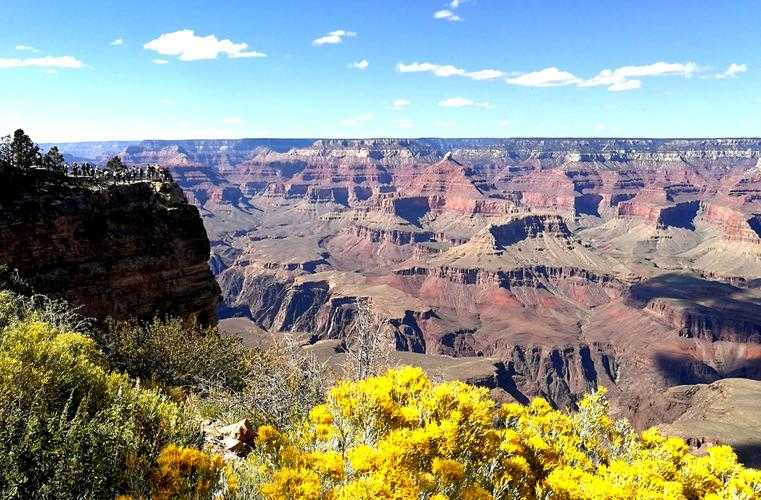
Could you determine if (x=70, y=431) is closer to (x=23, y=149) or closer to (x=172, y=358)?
(x=172, y=358)

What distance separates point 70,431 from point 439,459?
16.1 feet

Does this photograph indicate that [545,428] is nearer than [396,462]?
No

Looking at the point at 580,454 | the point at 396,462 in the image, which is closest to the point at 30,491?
the point at 396,462

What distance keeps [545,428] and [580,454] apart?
111 centimetres

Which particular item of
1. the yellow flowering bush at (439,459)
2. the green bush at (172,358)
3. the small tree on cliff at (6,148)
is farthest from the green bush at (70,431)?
the small tree on cliff at (6,148)

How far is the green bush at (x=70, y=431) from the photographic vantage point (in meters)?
5.99

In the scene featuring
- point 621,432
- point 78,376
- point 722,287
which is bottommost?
point 722,287

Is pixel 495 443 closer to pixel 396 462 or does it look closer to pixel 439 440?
pixel 439 440

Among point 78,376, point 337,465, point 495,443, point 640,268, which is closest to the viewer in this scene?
point 337,465

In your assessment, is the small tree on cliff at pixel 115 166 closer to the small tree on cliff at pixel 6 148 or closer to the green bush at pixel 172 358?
the small tree on cliff at pixel 6 148

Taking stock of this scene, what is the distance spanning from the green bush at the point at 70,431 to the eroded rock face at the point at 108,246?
2743 centimetres

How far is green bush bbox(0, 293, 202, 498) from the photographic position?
236 inches

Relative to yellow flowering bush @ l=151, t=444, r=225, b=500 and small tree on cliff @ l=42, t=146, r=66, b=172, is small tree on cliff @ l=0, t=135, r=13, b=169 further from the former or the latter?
yellow flowering bush @ l=151, t=444, r=225, b=500

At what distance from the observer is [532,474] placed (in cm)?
751
